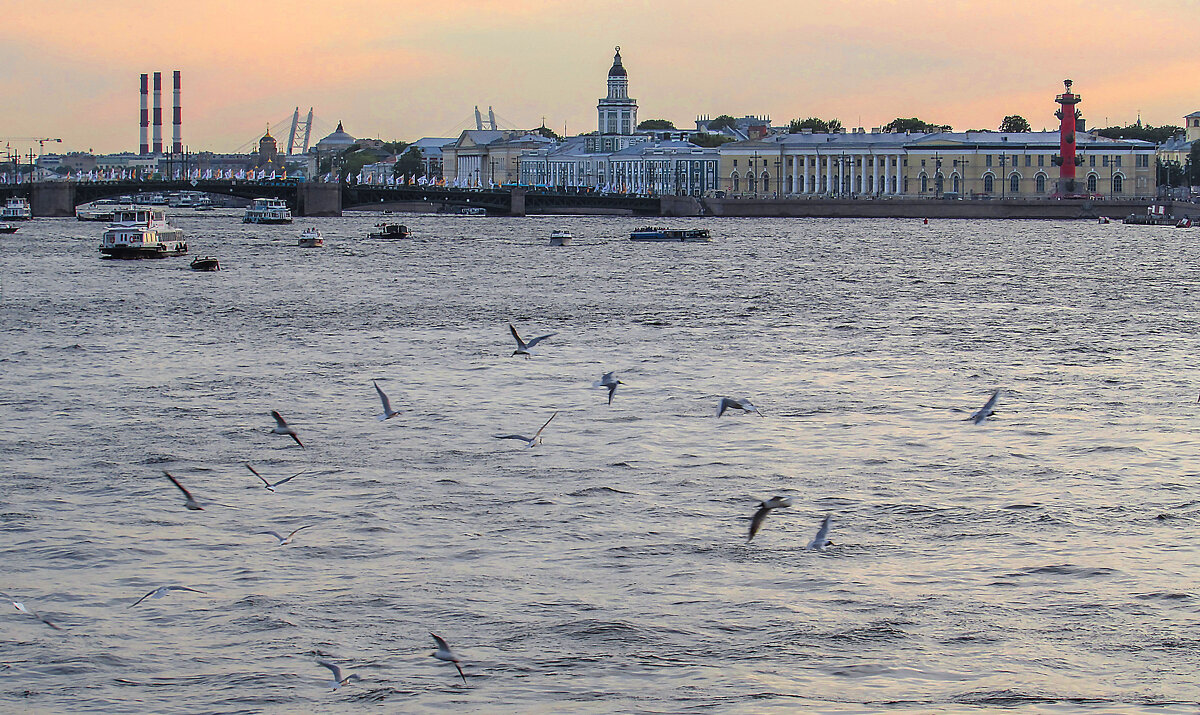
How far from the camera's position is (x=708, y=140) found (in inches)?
3455

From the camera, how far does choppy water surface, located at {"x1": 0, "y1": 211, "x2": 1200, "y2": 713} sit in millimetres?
5527

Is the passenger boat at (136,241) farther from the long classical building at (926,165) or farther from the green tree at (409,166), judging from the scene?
the green tree at (409,166)

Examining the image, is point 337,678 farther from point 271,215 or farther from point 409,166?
point 409,166

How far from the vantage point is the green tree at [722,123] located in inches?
4018

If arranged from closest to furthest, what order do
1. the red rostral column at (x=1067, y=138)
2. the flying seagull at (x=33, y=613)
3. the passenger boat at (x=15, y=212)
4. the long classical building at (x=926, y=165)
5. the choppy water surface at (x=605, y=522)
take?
the choppy water surface at (x=605, y=522) → the flying seagull at (x=33, y=613) → the passenger boat at (x=15, y=212) → the red rostral column at (x=1067, y=138) → the long classical building at (x=926, y=165)

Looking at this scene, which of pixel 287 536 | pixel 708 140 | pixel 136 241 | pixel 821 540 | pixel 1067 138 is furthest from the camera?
pixel 708 140

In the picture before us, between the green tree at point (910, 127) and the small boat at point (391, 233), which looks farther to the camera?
the green tree at point (910, 127)

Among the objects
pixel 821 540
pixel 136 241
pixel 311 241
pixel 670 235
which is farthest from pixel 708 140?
pixel 821 540

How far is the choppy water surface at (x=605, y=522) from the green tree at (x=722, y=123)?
282 ft

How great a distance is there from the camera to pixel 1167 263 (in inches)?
1275

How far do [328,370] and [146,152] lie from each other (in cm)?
9373

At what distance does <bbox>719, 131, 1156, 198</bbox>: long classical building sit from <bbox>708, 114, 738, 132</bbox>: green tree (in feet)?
87.5

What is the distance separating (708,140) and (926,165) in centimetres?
1947

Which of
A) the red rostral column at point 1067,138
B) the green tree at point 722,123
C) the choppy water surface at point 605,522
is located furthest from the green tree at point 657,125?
the choppy water surface at point 605,522
